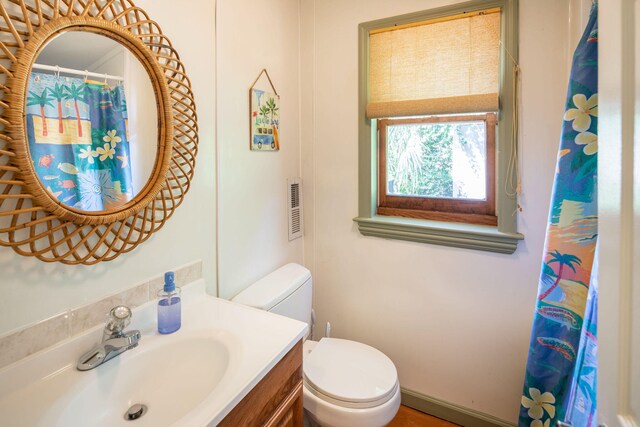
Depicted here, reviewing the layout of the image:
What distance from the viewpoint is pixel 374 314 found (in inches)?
72.7

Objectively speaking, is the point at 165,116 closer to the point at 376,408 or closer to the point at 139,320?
the point at 139,320

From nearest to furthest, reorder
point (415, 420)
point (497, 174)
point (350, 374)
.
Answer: point (350, 374)
point (497, 174)
point (415, 420)

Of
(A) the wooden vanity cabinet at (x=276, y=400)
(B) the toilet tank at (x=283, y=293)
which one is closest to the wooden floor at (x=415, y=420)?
(B) the toilet tank at (x=283, y=293)

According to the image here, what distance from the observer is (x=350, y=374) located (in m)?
1.41

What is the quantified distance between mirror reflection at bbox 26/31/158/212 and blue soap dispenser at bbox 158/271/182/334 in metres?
0.28

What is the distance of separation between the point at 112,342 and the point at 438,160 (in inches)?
62.4

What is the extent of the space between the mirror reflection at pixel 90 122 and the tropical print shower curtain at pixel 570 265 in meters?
1.37

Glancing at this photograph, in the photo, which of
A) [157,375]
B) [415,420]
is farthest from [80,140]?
[415,420]

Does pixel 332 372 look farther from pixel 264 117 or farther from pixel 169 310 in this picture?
pixel 264 117

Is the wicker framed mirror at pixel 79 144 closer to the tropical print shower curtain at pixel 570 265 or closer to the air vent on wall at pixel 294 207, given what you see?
the air vent on wall at pixel 294 207

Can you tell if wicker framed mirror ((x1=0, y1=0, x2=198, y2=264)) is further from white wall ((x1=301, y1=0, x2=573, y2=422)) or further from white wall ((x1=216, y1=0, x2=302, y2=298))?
white wall ((x1=301, y1=0, x2=573, y2=422))

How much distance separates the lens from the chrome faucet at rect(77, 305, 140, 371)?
2.86 ft

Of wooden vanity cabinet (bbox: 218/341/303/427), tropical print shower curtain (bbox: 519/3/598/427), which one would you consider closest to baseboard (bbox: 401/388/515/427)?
tropical print shower curtain (bbox: 519/3/598/427)

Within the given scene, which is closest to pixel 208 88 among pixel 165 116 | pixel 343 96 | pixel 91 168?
pixel 165 116
